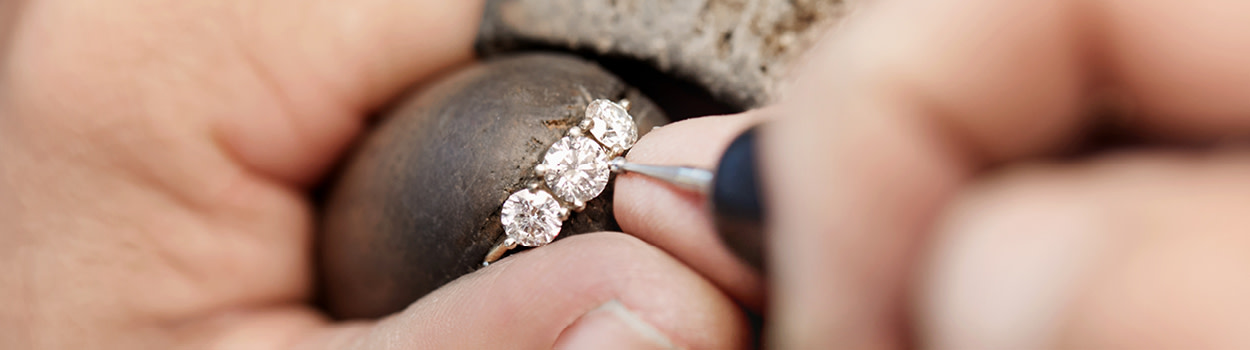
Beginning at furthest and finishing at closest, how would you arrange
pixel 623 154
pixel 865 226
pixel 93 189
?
pixel 93 189 < pixel 623 154 < pixel 865 226

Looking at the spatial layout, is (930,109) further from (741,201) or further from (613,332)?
(613,332)

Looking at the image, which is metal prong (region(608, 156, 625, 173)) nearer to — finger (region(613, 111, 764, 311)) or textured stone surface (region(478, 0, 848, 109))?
finger (region(613, 111, 764, 311))

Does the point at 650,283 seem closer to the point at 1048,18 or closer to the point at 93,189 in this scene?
the point at 1048,18

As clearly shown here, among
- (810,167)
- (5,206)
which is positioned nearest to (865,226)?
(810,167)

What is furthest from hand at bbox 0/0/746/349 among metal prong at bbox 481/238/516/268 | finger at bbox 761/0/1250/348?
finger at bbox 761/0/1250/348

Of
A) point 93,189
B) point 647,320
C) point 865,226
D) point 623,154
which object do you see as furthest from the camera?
point 93,189

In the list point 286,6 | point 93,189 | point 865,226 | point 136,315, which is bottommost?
point 865,226

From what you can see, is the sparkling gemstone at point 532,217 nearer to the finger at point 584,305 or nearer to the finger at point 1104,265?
the finger at point 584,305
